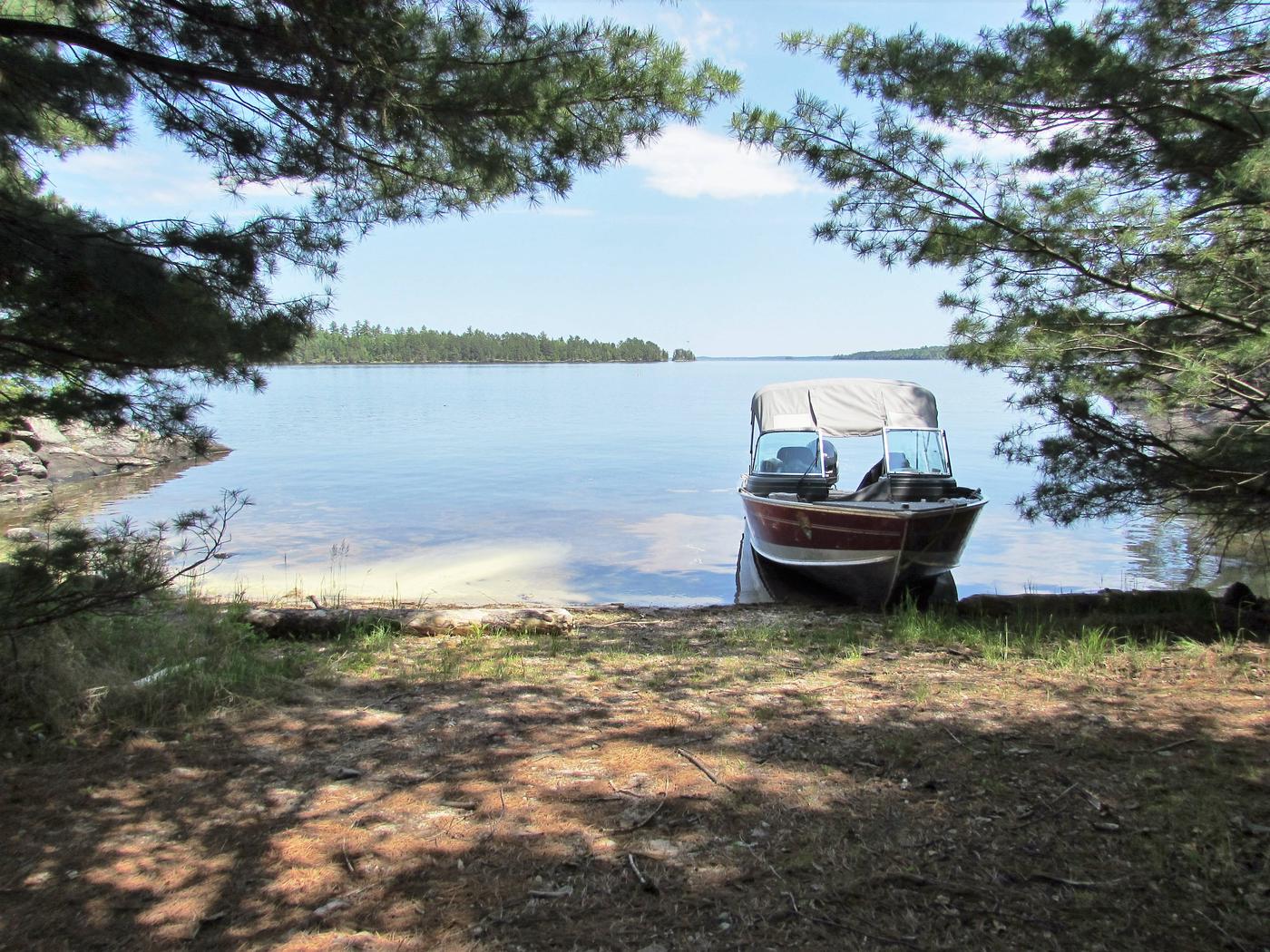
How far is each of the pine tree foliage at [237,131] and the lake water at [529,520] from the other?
2.06ft

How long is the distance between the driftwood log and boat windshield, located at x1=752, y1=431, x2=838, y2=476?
5307 millimetres

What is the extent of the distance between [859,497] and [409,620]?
6.18 meters

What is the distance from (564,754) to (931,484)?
26.2ft

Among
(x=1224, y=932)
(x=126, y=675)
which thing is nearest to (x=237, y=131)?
(x=126, y=675)

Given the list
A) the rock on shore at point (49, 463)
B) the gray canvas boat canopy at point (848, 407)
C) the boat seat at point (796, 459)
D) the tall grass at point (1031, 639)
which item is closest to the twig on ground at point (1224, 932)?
the tall grass at point (1031, 639)

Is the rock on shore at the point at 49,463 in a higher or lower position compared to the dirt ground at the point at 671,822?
lower

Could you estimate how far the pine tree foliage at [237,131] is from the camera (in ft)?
11.9

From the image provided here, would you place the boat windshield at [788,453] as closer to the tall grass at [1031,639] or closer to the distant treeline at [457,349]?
the tall grass at [1031,639]

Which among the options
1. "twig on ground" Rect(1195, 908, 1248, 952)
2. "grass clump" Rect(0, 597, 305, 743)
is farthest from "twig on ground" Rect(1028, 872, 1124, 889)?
"grass clump" Rect(0, 597, 305, 743)

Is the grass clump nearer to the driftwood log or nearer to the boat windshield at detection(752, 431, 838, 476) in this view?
the driftwood log

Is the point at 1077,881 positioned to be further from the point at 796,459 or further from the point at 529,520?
the point at 529,520

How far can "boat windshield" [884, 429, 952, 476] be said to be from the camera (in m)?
11.1

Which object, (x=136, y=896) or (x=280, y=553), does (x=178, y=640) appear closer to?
(x=136, y=896)

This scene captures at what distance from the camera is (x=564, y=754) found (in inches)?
152
